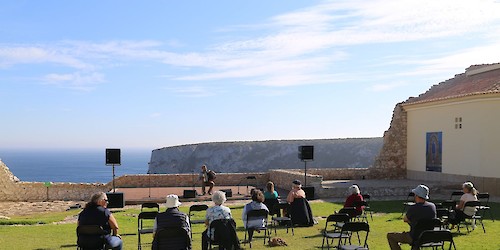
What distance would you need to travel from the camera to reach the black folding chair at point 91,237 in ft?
22.5

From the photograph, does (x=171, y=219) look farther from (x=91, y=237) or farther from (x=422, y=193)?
(x=422, y=193)

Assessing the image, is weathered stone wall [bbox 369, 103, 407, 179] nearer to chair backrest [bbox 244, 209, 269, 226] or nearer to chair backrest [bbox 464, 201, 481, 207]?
chair backrest [bbox 464, 201, 481, 207]

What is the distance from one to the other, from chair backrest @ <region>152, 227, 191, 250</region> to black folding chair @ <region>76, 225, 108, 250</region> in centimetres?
78

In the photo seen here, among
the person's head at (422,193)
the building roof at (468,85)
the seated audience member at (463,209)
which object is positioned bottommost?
the seated audience member at (463,209)

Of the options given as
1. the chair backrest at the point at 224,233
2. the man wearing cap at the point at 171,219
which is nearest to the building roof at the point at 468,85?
the chair backrest at the point at 224,233

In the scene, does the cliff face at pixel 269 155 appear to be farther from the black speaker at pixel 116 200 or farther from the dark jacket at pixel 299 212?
the dark jacket at pixel 299 212

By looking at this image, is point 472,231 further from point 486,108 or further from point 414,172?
point 414,172

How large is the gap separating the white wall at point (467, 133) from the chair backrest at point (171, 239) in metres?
15.2

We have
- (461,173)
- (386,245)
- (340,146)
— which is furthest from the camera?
(340,146)

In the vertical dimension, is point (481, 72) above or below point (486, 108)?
above

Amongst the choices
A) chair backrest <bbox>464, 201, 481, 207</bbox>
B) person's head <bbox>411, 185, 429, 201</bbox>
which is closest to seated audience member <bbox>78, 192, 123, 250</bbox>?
person's head <bbox>411, 185, 429, 201</bbox>

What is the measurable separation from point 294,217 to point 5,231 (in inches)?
248

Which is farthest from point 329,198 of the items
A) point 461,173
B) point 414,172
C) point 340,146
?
point 340,146

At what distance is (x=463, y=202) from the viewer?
10.3 m
